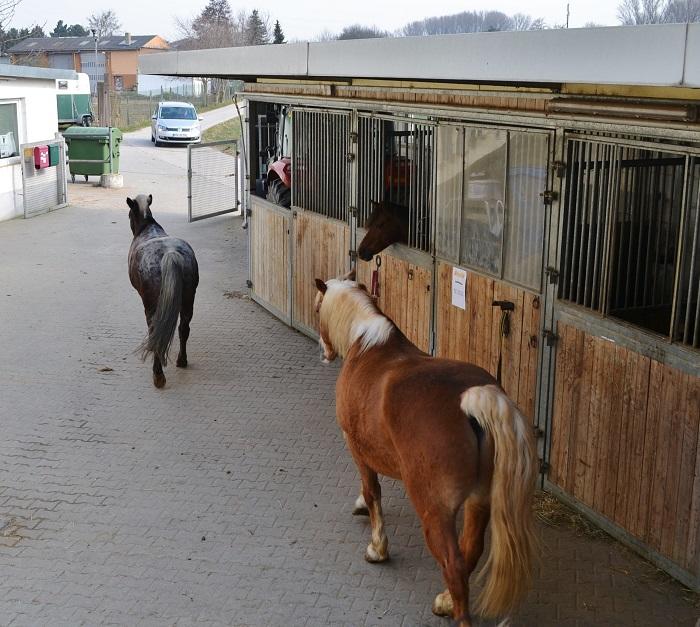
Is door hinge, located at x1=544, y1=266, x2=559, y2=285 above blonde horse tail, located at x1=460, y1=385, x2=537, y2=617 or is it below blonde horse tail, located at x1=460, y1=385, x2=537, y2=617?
above

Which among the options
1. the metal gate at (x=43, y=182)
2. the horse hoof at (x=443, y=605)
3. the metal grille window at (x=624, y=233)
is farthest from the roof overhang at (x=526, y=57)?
the metal gate at (x=43, y=182)

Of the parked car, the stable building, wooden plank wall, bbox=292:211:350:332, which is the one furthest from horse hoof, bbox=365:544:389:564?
the parked car

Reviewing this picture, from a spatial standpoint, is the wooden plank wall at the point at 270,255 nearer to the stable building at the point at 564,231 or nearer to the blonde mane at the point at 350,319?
the stable building at the point at 564,231

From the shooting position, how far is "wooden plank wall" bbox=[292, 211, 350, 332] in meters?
8.67

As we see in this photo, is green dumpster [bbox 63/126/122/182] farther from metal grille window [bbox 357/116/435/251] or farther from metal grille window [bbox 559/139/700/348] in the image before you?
metal grille window [bbox 559/139/700/348]

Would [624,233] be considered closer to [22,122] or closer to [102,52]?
[22,122]

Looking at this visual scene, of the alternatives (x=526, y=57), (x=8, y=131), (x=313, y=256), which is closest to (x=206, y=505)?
(x=526, y=57)

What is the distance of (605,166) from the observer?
17.1 feet

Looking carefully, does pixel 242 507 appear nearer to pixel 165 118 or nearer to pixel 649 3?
pixel 649 3

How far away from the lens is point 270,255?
1037 centimetres

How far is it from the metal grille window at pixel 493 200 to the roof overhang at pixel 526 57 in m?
0.88

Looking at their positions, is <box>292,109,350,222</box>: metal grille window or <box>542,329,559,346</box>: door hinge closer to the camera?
<box>542,329,559,346</box>: door hinge

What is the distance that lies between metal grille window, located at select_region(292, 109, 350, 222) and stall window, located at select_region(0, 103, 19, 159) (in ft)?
29.7

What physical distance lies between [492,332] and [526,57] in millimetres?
2364
